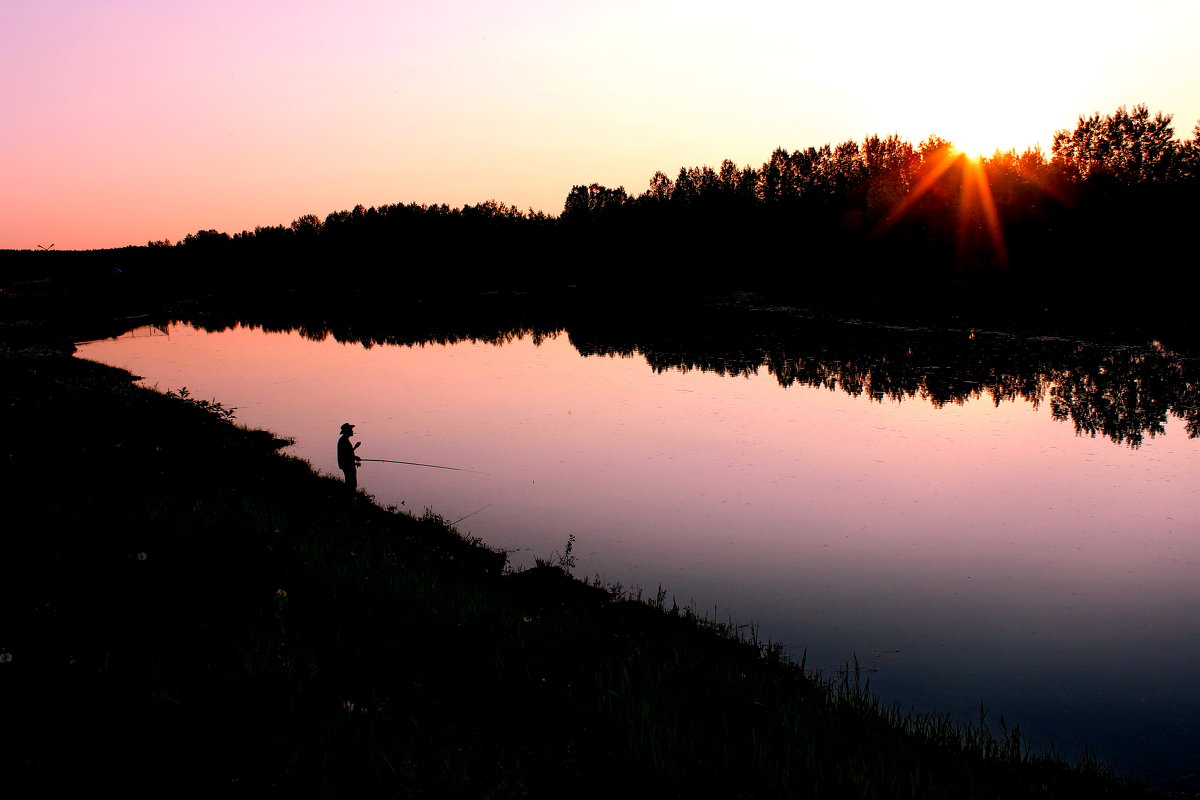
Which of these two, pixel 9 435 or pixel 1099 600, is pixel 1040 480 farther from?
pixel 9 435

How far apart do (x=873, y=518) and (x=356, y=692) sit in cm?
1406

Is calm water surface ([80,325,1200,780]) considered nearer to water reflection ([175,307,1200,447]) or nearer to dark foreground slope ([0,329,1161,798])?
water reflection ([175,307,1200,447])

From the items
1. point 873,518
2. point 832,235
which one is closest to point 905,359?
point 873,518

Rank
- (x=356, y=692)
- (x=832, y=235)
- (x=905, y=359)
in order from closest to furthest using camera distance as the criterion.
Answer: (x=356, y=692) → (x=905, y=359) → (x=832, y=235)

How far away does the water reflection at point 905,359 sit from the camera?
28906mm

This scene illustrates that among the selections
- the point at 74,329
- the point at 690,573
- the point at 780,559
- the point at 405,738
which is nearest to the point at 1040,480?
the point at 780,559

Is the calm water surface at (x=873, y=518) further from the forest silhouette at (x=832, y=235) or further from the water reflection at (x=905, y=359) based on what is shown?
the forest silhouette at (x=832, y=235)

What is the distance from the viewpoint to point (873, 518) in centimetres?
1759

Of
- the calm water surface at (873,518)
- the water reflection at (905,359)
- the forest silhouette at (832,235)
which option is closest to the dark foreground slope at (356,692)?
the calm water surface at (873,518)

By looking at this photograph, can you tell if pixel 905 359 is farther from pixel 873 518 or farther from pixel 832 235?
pixel 832 235

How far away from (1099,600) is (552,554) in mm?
10304

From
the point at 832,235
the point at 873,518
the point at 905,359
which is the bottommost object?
the point at 873,518

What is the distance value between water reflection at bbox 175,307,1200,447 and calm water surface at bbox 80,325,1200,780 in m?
1.32

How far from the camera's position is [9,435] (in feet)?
52.8
